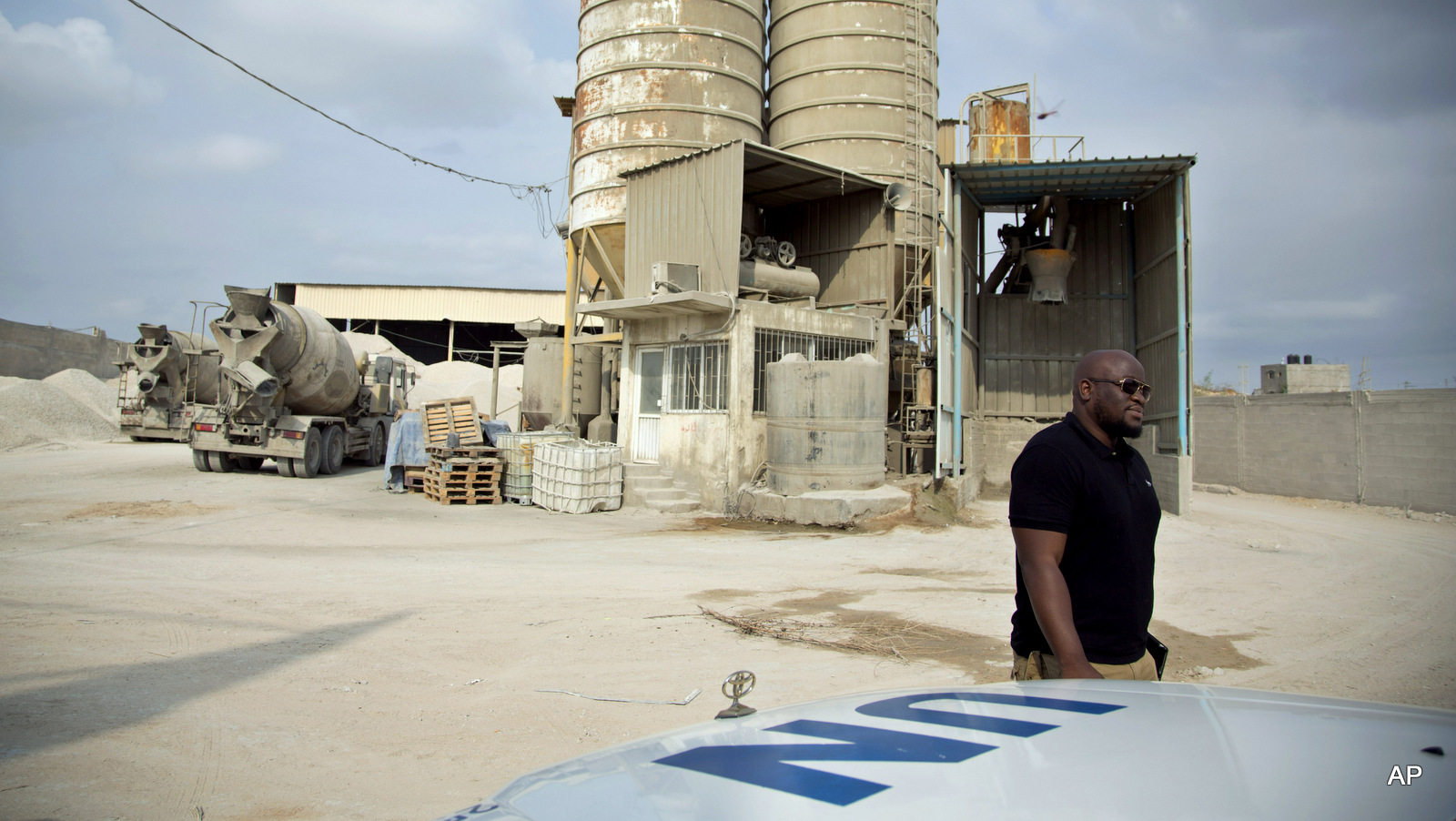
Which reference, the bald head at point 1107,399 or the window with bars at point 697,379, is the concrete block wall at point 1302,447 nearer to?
the window with bars at point 697,379

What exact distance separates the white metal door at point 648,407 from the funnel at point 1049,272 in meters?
8.63

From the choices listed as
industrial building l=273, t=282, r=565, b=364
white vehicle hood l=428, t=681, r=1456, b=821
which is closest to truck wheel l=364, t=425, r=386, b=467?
industrial building l=273, t=282, r=565, b=364

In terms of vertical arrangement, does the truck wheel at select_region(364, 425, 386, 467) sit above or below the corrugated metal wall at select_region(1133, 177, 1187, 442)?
below

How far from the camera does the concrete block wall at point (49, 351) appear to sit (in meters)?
29.0

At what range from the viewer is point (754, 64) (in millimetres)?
Result: 18500

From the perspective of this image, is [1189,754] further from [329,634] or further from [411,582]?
[411,582]

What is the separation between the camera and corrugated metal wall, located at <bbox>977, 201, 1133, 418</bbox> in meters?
18.2

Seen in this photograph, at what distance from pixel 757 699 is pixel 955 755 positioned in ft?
9.82

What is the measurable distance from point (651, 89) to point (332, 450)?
10920 millimetres

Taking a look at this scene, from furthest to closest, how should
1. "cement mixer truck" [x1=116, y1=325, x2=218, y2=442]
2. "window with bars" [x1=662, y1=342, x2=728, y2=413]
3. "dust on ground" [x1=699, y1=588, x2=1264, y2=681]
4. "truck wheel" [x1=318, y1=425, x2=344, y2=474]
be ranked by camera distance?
1. "cement mixer truck" [x1=116, y1=325, x2=218, y2=442]
2. "truck wheel" [x1=318, y1=425, x2=344, y2=474]
3. "window with bars" [x1=662, y1=342, x2=728, y2=413]
4. "dust on ground" [x1=699, y1=588, x2=1264, y2=681]

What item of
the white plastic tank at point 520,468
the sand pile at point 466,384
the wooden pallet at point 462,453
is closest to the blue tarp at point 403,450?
the wooden pallet at point 462,453

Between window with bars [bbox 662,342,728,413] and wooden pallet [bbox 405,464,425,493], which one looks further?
wooden pallet [bbox 405,464,425,493]

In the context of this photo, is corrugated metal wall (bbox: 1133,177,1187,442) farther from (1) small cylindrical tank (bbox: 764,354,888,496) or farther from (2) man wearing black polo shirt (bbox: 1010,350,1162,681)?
(2) man wearing black polo shirt (bbox: 1010,350,1162,681)

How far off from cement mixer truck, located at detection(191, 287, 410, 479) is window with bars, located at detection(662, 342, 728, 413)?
8.13m
